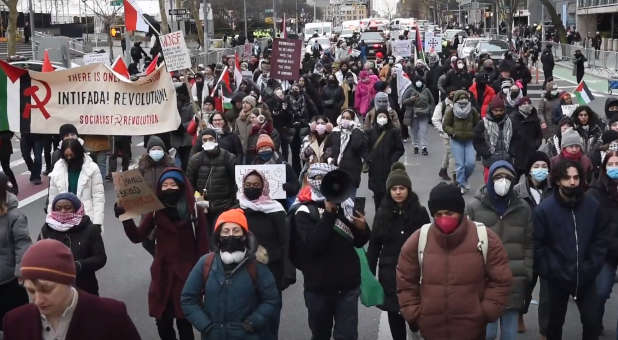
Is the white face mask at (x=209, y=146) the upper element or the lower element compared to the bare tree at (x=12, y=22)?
lower

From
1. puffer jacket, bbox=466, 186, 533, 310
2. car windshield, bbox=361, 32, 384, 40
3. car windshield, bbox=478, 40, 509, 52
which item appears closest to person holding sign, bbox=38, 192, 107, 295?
puffer jacket, bbox=466, 186, 533, 310

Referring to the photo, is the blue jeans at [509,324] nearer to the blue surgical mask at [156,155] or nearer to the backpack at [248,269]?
the backpack at [248,269]

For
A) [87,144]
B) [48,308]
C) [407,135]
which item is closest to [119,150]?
[87,144]

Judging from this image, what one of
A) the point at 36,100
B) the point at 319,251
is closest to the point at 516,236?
the point at 319,251

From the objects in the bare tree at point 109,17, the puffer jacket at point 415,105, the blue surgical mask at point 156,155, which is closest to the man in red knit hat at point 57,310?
the blue surgical mask at point 156,155

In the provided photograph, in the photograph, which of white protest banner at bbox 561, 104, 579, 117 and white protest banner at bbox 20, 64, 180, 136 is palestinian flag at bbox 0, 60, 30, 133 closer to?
white protest banner at bbox 20, 64, 180, 136

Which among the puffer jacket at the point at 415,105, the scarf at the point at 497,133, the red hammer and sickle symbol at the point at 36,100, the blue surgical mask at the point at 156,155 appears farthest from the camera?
the puffer jacket at the point at 415,105

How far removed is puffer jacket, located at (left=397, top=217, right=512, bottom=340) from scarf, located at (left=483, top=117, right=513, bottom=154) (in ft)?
20.7

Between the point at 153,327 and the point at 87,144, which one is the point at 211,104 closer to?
the point at 87,144

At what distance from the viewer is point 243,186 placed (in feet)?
23.2

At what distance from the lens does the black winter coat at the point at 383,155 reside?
11.1 metres

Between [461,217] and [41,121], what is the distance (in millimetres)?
7018

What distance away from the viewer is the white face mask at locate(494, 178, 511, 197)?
21.1 ft

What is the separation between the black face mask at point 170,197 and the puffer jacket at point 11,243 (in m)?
0.98
